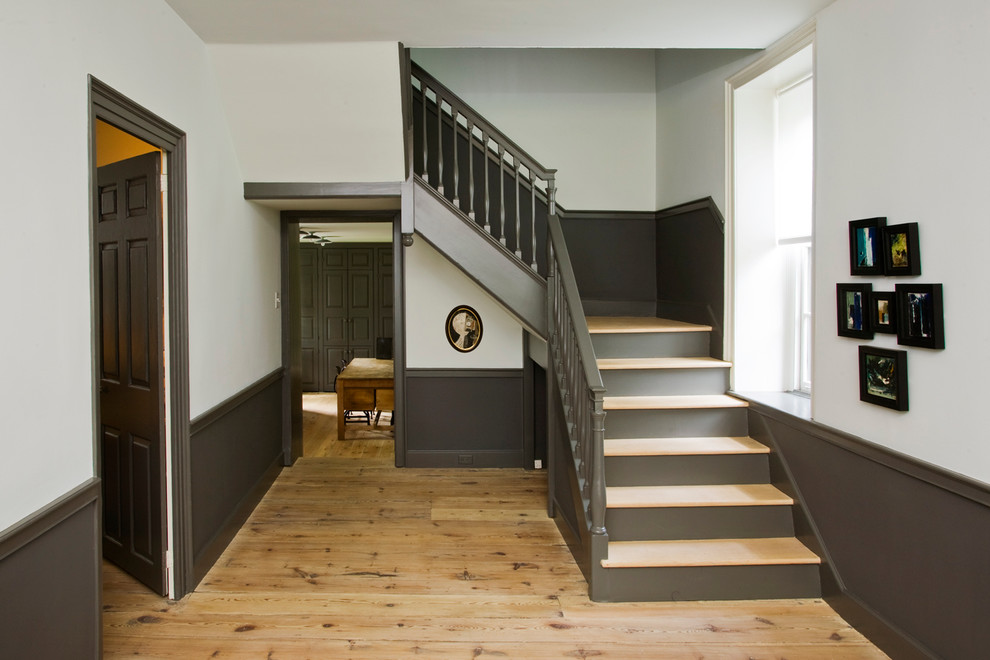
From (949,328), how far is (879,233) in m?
0.51

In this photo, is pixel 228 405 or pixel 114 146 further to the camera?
pixel 228 405

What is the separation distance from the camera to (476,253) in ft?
14.2

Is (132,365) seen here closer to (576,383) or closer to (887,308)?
(576,383)

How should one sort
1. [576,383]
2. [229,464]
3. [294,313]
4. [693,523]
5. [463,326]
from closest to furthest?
[693,523], [576,383], [229,464], [463,326], [294,313]

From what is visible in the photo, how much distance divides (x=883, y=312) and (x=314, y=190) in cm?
334

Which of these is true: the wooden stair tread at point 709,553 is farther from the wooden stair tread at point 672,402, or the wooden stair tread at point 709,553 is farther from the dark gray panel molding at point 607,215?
the dark gray panel molding at point 607,215

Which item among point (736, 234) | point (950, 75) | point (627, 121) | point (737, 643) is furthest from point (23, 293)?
point (627, 121)

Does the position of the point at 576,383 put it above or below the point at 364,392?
above

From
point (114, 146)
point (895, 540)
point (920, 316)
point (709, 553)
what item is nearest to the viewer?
point (920, 316)

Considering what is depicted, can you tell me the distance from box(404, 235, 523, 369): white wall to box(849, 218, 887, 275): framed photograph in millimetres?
3106

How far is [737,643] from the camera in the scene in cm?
280

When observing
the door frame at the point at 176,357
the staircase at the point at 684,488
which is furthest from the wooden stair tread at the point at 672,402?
the door frame at the point at 176,357

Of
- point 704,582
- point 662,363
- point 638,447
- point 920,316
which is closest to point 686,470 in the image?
point 638,447

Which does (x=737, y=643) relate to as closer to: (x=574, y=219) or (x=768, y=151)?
(x=768, y=151)
